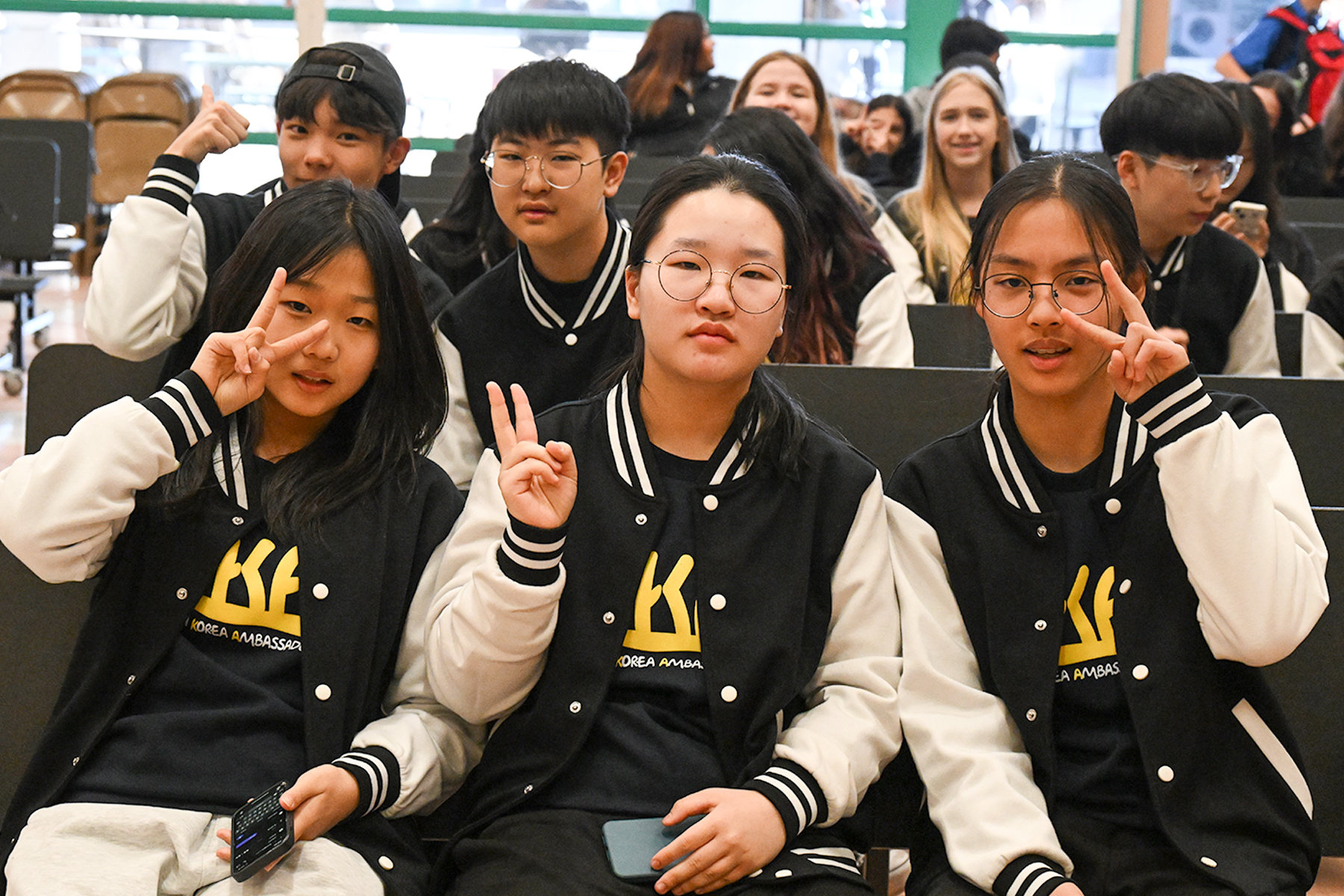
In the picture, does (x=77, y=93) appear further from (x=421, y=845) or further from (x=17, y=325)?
(x=421, y=845)

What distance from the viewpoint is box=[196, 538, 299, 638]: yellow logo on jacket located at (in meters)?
1.55

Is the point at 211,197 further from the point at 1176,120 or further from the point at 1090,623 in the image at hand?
the point at 1176,120

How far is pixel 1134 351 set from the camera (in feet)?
4.73

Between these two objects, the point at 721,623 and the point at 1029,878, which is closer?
the point at 1029,878

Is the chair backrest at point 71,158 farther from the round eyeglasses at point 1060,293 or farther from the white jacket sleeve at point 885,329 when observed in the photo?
the round eyeglasses at point 1060,293

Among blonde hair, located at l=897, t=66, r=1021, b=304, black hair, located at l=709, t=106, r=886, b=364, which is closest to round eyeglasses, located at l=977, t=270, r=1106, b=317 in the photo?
black hair, located at l=709, t=106, r=886, b=364

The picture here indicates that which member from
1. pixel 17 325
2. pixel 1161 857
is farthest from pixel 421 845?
pixel 17 325

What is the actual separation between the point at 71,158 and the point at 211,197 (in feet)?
11.7

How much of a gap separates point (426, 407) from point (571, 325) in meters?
0.65

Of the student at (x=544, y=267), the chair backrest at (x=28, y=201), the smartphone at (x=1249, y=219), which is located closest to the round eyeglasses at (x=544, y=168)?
the student at (x=544, y=267)

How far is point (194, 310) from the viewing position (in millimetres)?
2236

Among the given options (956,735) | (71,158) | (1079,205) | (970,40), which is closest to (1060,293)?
(1079,205)

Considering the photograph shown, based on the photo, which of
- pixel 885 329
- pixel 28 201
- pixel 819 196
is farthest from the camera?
pixel 28 201

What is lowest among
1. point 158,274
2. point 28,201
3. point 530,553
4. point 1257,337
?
point 530,553
